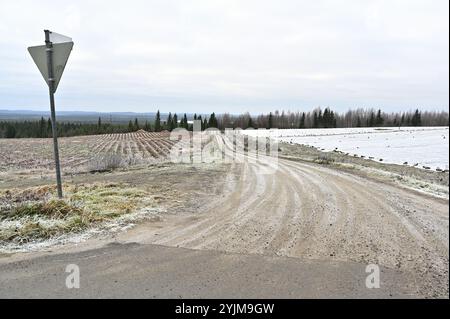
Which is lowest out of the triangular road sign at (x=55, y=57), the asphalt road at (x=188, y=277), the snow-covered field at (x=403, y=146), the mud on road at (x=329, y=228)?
the asphalt road at (x=188, y=277)

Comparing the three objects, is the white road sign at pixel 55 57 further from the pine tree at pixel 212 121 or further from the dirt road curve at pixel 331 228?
the pine tree at pixel 212 121

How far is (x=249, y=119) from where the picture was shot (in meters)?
79.0

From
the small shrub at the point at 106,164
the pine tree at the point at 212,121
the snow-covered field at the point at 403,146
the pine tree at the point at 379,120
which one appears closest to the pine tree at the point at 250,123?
the pine tree at the point at 212,121

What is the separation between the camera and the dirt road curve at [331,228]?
13.0ft

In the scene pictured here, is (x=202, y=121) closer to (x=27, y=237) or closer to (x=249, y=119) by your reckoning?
(x=249, y=119)

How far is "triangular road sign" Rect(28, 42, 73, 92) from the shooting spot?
6.17m

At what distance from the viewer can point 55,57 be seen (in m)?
6.27

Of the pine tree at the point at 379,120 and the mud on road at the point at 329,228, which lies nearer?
the mud on road at the point at 329,228

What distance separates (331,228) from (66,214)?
4.58 meters

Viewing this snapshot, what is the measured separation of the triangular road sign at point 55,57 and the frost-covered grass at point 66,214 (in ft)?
7.80

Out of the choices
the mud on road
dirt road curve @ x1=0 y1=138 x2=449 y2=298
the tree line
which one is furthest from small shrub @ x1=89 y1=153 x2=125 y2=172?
the tree line

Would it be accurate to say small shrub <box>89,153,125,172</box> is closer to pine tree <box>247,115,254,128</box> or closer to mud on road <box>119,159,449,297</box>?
mud on road <box>119,159,449,297</box>

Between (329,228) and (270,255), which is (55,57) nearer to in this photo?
(270,255)

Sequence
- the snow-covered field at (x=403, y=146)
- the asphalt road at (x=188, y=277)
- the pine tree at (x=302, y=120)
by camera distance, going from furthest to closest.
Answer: the pine tree at (x=302, y=120), the snow-covered field at (x=403, y=146), the asphalt road at (x=188, y=277)
